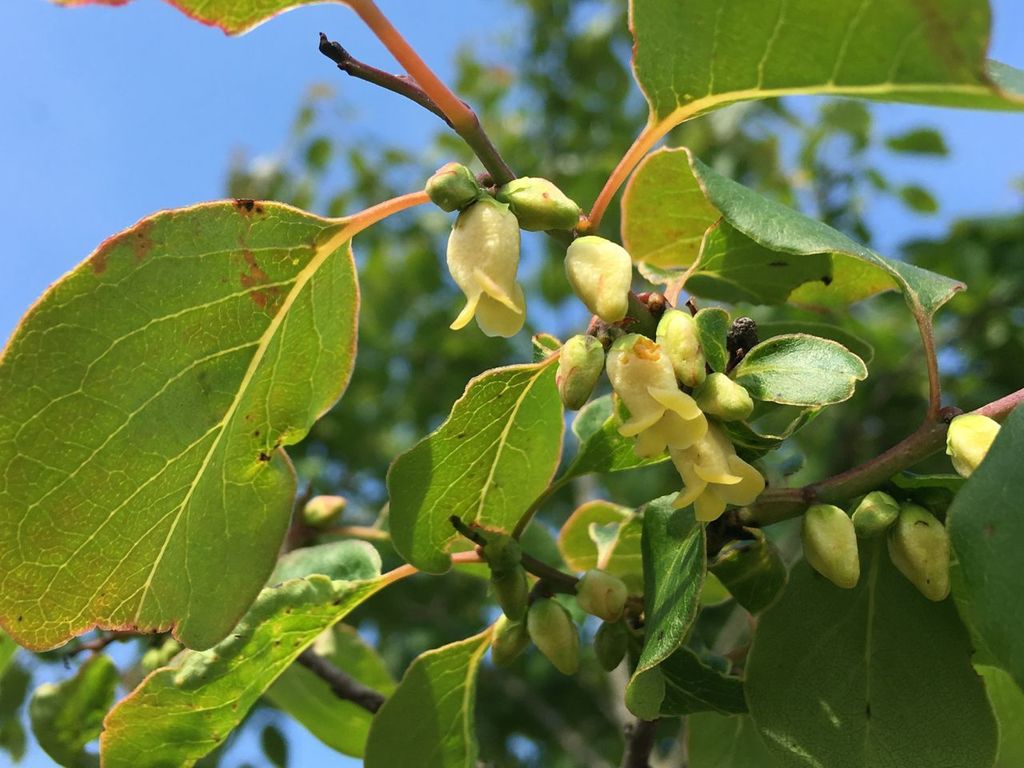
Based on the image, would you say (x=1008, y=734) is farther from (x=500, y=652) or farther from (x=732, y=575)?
(x=500, y=652)

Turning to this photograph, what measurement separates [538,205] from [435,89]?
0.48 ft

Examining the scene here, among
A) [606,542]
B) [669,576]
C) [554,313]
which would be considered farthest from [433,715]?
[554,313]

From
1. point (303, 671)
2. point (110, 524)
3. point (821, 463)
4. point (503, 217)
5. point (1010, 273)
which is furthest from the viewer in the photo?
point (1010, 273)

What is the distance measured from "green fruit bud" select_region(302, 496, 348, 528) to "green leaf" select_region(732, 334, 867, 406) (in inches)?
37.9

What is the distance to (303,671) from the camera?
1551mm

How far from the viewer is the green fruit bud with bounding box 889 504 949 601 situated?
0.82 m

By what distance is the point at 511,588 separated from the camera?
99 centimetres

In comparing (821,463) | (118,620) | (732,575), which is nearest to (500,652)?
(732,575)

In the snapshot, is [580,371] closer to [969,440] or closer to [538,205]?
[538,205]

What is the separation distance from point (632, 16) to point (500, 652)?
2.07ft

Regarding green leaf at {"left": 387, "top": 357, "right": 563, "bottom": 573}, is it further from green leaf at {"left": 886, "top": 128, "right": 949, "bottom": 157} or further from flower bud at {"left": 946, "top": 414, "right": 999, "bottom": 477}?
green leaf at {"left": 886, "top": 128, "right": 949, "bottom": 157}

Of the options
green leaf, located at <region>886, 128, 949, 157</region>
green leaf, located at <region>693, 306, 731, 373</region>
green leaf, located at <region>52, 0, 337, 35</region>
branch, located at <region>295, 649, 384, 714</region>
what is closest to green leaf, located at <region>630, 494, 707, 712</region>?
green leaf, located at <region>693, 306, 731, 373</region>

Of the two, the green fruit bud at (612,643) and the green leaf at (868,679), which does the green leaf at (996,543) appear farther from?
the green fruit bud at (612,643)

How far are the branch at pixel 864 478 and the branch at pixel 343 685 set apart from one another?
0.76 meters
